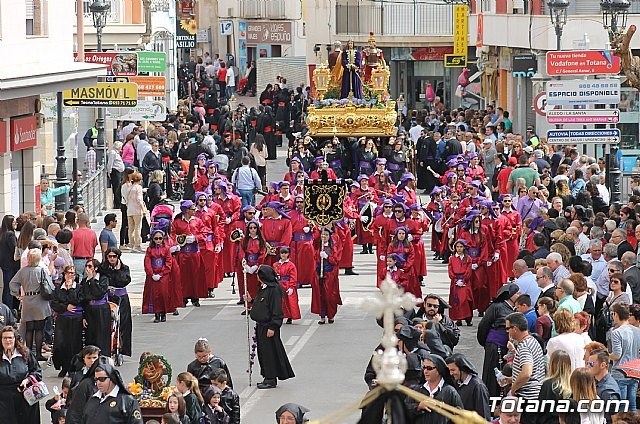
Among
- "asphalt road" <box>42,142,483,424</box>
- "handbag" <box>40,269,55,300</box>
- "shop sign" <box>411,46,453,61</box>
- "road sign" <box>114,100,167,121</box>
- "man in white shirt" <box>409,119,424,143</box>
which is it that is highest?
"shop sign" <box>411,46,453,61</box>

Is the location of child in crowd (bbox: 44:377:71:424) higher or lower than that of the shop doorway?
lower

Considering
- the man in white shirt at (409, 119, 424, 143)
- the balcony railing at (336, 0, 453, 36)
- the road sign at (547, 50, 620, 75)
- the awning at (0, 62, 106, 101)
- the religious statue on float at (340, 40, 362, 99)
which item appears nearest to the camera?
the awning at (0, 62, 106, 101)

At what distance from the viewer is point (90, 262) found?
18.1 metres

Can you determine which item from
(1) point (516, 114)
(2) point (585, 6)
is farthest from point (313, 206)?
(1) point (516, 114)

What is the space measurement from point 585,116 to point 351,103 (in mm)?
11236

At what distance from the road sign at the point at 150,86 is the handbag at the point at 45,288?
1267cm

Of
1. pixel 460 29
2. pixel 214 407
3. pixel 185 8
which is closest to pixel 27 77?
pixel 214 407

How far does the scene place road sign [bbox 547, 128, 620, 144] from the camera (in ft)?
83.5

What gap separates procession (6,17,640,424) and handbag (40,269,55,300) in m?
0.02

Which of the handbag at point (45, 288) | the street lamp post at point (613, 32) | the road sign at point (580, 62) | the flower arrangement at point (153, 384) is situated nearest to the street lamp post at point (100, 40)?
the road sign at point (580, 62)

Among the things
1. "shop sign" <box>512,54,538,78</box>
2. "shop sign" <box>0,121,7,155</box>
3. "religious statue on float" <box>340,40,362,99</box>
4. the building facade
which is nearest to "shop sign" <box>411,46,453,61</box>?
the building facade

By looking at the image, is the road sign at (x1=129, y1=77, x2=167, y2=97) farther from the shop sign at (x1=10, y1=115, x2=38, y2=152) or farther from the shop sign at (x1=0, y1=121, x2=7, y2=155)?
the shop sign at (x1=0, y1=121, x2=7, y2=155)

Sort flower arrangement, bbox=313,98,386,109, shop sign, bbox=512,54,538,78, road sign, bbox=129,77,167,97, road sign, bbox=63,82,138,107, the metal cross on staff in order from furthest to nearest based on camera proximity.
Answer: shop sign, bbox=512,54,538,78, flower arrangement, bbox=313,98,386,109, road sign, bbox=129,77,167,97, road sign, bbox=63,82,138,107, the metal cross on staff

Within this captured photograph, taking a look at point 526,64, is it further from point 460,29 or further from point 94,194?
point 94,194
